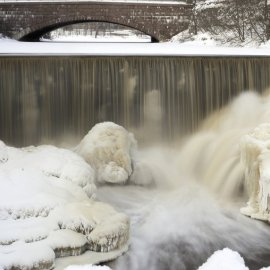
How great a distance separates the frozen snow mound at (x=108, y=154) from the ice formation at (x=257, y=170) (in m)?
2.57

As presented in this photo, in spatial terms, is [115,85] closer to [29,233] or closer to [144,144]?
[144,144]

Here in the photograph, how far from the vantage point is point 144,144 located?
1216 cm

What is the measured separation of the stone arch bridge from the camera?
19953 mm

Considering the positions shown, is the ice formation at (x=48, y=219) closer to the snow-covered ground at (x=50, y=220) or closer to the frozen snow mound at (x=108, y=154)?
the snow-covered ground at (x=50, y=220)

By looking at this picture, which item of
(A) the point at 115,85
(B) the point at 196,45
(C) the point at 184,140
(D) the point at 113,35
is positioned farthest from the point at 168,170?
(D) the point at 113,35

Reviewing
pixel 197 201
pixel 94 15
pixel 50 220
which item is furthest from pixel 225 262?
pixel 94 15

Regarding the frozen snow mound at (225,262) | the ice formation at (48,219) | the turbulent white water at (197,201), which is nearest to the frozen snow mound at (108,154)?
the turbulent white water at (197,201)

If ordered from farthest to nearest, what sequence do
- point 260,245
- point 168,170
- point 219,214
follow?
point 168,170
point 219,214
point 260,245

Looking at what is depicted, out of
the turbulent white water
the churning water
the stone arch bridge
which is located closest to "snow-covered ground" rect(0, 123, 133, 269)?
the turbulent white water

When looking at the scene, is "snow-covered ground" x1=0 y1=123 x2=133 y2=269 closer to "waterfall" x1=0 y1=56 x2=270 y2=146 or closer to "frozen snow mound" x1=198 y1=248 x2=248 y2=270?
"frozen snow mound" x1=198 y1=248 x2=248 y2=270

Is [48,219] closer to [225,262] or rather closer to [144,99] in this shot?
[225,262]

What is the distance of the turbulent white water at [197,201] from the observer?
278 inches

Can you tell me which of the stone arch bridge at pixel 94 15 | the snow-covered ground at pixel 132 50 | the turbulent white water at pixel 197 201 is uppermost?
the stone arch bridge at pixel 94 15

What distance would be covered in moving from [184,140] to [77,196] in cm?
476
